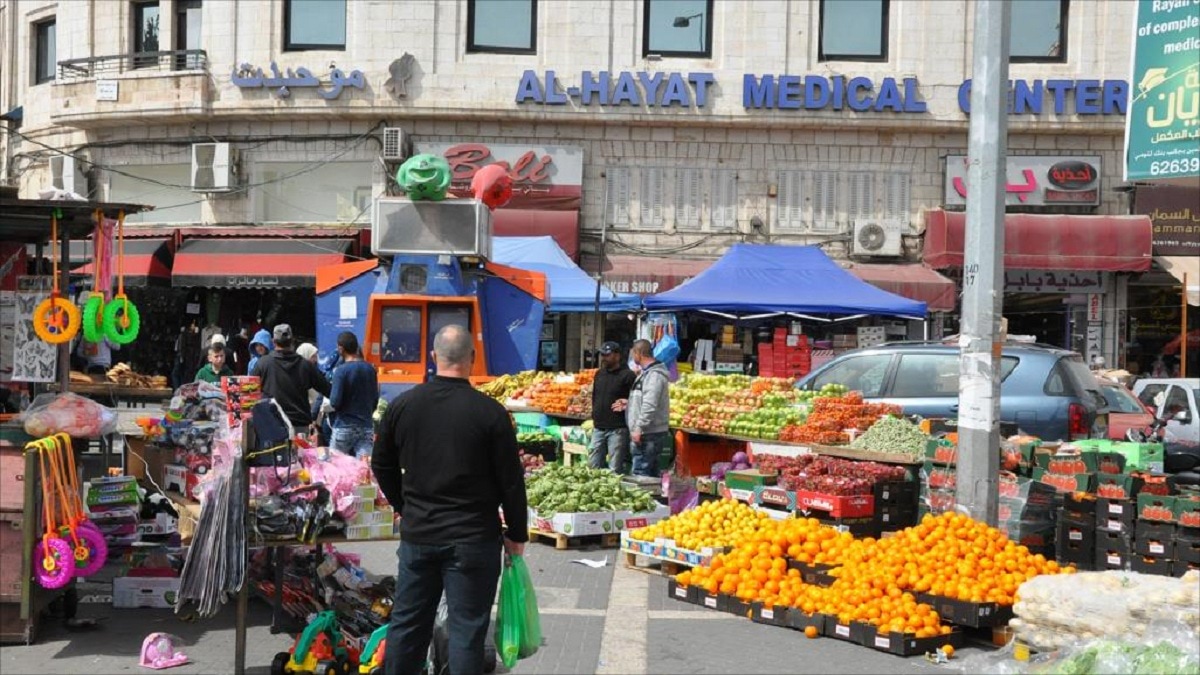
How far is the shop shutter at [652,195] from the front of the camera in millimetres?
24016

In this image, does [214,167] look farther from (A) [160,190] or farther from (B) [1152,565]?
(B) [1152,565]

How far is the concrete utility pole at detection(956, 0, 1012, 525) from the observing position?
9.04m

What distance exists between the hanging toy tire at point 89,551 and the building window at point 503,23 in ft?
60.4

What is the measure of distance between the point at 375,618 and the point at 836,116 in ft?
60.0

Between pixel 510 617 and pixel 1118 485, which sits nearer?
pixel 510 617

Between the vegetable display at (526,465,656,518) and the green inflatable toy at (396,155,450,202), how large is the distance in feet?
17.0

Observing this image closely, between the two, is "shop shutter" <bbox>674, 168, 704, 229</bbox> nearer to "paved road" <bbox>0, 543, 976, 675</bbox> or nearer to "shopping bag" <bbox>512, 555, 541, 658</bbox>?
"paved road" <bbox>0, 543, 976, 675</bbox>

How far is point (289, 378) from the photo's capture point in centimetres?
1153

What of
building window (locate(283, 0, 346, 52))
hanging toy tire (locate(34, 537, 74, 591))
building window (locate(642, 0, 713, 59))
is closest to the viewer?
hanging toy tire (locate(34, 537, 74, 591))

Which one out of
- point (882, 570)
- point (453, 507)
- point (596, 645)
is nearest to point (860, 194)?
point (882, 570)

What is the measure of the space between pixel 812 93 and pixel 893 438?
13695mm

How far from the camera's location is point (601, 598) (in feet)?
29.2

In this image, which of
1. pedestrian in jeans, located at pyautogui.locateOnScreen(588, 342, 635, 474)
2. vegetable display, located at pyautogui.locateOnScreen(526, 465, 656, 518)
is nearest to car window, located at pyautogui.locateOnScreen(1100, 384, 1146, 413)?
pedestrian in jeans, located at pyautogui.locateOnScreen(588, 342, 635, 474)

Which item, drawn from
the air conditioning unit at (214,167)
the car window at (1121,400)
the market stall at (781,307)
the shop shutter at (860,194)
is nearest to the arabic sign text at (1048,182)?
the shop shutter at (860,194)
